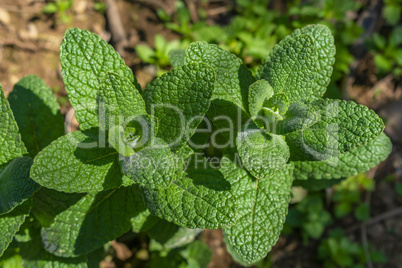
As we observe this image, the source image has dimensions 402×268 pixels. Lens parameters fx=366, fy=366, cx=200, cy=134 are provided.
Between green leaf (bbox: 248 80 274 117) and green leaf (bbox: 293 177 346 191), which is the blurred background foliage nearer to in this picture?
green leaf (bbox: 293 177 346 191)

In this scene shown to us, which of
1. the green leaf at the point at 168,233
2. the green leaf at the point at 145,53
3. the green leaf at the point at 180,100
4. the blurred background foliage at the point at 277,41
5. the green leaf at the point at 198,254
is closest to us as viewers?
the green leaf at the point at 180,100

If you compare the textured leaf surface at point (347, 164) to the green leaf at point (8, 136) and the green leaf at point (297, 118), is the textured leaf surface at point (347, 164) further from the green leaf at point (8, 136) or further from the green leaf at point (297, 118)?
the green leaf at point (8, 136)

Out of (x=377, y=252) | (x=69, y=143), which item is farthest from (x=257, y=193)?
(x=377, y=252)

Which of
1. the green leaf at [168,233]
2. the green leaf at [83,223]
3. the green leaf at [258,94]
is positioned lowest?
the green leaf at [168,233]

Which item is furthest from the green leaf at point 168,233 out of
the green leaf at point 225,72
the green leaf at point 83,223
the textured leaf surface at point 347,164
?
the green leaf at point 225,72

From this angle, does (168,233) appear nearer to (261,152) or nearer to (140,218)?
(140,218)

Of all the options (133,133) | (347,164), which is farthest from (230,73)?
(347,164)

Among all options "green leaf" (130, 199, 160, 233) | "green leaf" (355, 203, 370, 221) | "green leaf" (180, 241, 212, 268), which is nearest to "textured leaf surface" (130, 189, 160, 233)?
"green leaf" (130, 199, 160, 233)
